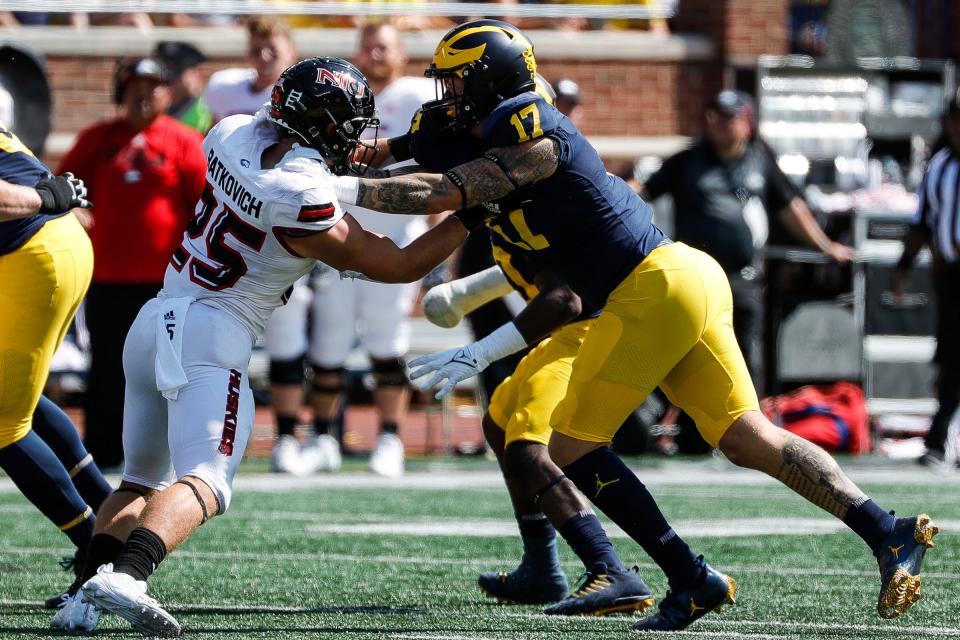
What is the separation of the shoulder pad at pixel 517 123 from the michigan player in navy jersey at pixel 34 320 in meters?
1.24

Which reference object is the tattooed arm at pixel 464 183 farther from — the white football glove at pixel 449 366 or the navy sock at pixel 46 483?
the navy sock at pixel 46 483

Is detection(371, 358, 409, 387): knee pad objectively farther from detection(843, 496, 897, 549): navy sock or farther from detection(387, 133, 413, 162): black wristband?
detection(843, 496, 897, 549): navy sock

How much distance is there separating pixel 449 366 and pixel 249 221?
71 cm

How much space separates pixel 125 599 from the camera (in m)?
4.11

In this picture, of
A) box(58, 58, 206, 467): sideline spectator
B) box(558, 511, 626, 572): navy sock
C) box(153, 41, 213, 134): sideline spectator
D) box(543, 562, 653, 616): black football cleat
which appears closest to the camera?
box(543, 562, 653, 616): black football cleat

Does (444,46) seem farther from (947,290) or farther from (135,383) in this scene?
(947,290)

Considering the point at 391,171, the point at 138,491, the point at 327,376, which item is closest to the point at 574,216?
the point at 391,171

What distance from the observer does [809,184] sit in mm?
13680

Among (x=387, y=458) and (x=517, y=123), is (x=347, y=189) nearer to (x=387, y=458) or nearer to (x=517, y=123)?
(x=517, y=123)

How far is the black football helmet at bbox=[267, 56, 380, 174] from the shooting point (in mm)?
4574

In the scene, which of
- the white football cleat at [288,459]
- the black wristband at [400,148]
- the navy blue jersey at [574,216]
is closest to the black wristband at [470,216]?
the navy blue jersey at [574,216]

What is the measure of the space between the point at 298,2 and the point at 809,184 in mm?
4290

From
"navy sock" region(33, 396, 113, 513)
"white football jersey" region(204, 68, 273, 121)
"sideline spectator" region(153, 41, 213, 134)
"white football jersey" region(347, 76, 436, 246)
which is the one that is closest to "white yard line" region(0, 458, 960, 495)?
"white football jersey" region(347, 76, 436, 246)

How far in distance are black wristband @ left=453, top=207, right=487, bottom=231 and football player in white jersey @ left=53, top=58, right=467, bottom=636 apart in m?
0.04
